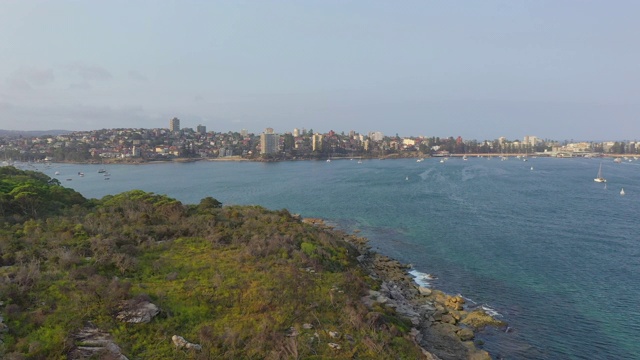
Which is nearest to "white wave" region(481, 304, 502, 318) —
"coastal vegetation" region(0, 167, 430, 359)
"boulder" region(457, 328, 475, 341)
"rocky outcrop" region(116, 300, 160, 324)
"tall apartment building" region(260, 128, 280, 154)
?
"boulder" region(457, 328, 475, 341)

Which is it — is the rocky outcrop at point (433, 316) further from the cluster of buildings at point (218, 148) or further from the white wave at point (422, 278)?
the cluster of buildings at point (218, 148)

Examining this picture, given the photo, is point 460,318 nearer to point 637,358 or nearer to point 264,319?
point 637,358

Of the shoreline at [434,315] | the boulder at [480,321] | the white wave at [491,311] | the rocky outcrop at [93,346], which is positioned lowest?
the white wave at [491,311]

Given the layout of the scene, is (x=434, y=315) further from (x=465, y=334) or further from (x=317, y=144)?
(x=317, y=144)

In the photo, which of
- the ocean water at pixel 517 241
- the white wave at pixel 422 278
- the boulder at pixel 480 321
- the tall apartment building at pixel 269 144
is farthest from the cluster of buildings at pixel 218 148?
the boulder at pixel 480 321

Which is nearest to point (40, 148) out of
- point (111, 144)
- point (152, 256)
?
point (111, 144)

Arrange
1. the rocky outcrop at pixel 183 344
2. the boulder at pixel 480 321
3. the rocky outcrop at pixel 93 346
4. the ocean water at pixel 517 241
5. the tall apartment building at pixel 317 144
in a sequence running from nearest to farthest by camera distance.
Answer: the rocky outcrop at pixel 93 346 < the rocky outcrop at pixel 183 344 < the boulder at pixel 480 321 < the ocean water at pixel 517 241 < the tall apartment building at pixel 317 144

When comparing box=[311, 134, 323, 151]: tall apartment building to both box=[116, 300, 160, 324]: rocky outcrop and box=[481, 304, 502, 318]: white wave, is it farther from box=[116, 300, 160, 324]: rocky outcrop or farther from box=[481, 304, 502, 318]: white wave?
box=[116, 300, 160, 324]: rocky outcrop

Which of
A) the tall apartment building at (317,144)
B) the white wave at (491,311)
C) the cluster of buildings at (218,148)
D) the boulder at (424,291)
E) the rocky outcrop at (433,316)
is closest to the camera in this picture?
the rocky outcrop at (433,316)
